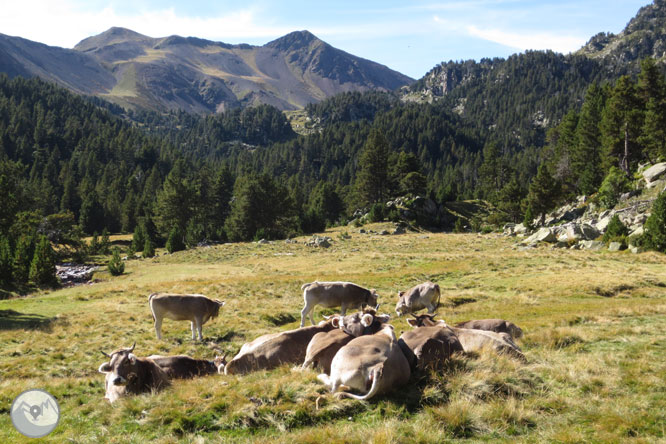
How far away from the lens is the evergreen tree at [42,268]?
37.3 meters

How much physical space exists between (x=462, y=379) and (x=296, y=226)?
256 ft

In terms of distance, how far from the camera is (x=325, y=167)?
197750 millimetres

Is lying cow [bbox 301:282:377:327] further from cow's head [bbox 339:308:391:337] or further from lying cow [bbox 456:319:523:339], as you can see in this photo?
cow's head [bbox 339:308:391:337]

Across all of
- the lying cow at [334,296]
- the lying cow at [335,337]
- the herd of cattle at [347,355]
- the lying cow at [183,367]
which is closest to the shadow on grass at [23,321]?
the lying cow at [183,367]

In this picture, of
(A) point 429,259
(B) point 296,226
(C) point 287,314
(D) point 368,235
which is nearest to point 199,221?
(B) point 296,226

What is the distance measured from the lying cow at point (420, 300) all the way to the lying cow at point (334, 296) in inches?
90.5

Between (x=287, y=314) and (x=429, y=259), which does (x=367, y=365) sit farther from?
(x=429, y=259)

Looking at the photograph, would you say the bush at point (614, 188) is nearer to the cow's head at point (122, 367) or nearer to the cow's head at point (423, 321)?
the cow's head at point (423, 321)

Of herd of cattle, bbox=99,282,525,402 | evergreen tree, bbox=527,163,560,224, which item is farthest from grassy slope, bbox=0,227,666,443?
evergreen tree, bbox=527,163,560,224

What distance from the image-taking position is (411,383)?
300 inches

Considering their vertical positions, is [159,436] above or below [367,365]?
below

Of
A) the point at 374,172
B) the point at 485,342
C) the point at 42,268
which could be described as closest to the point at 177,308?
the point at 485,342

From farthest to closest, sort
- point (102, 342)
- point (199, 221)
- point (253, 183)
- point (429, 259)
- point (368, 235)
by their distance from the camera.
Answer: point (199, 221), point (253, 183), point (368, 235), point (429, 259), point (102, 342)

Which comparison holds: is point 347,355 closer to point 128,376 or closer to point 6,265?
point 128,376
